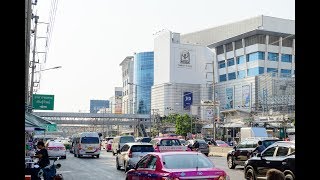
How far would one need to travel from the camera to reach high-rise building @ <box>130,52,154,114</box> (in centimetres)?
14200

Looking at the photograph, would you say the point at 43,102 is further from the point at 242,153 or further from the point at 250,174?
the point at 250,174

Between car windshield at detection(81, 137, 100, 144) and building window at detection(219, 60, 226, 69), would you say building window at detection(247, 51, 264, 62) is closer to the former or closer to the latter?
building window at detection(219, 60, 226, 69)

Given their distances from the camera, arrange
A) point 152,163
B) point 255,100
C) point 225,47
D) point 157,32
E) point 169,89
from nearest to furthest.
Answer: point 152,163, point 255,100, point 225,47, point 169,89, point 157,32

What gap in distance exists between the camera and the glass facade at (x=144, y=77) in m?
142

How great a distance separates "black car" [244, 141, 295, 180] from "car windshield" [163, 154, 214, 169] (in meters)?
3.91

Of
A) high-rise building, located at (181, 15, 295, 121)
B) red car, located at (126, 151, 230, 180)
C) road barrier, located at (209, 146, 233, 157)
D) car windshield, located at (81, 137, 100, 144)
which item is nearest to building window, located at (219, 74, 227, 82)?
high-rise building, located at (181, 15, 295, 121)

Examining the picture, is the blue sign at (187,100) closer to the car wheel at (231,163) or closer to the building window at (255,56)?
the building window at (255,56)

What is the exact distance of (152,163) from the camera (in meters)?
11.7

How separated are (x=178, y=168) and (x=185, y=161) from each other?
15.7 inches

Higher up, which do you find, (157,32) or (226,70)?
(157,32)

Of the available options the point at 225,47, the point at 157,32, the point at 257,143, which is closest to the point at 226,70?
the point at 225,47

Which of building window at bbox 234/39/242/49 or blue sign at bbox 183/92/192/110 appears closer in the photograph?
building window at bbox 234/39/242/49
